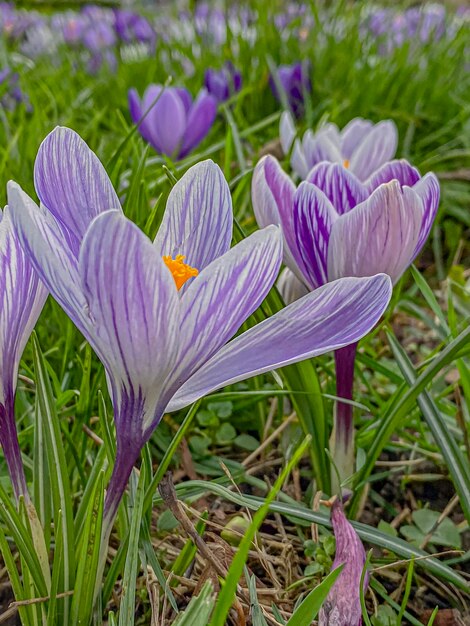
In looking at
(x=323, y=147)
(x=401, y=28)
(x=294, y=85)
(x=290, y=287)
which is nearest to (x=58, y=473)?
(x=290, y=287)

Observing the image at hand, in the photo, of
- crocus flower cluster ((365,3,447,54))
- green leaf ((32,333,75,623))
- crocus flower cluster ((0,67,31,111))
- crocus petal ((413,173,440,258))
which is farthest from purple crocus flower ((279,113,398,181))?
crocus flower cluster ((365,3,447,54))

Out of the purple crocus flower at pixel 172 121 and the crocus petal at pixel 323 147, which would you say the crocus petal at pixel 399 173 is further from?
the purple crocus flower at pixel 172 121

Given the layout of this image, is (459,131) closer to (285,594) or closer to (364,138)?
(364,138)

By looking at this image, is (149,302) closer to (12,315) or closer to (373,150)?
(12,315)

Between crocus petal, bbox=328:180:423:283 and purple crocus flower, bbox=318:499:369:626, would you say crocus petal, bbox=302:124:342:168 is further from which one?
purple crocus flower, bbox=318:499:369:626

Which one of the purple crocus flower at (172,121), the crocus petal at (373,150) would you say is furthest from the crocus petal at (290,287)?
the purple crocus flower at (172,121)

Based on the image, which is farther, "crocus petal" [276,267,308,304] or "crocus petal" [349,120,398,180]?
"crocus petal" [349,120,398,180]

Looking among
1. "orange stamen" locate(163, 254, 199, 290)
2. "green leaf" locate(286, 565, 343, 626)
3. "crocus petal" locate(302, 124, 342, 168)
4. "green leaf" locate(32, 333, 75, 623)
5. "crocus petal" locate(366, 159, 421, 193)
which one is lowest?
"green leaf" locate(286, 565, 343, 626)
